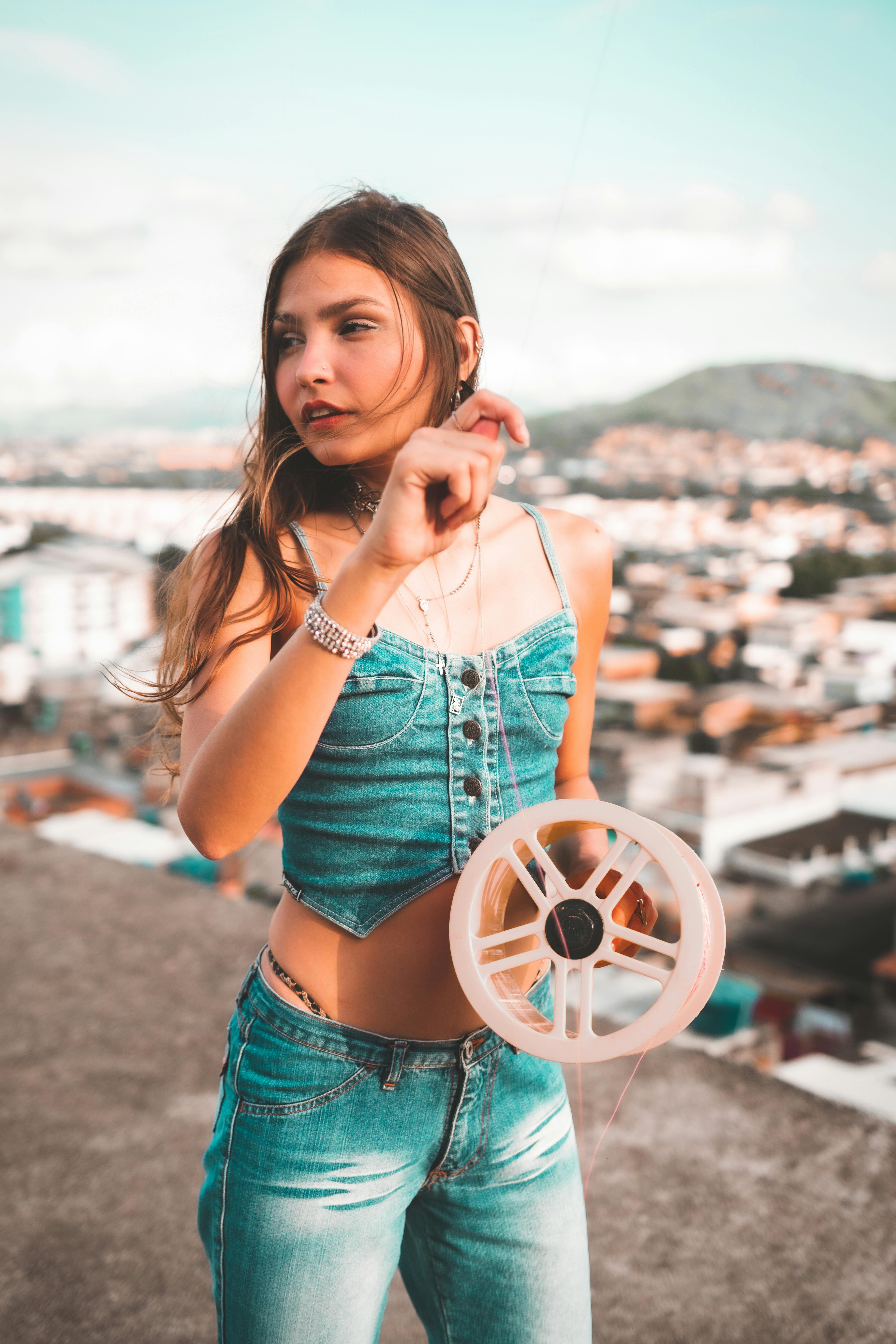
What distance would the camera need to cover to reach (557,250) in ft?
2.83

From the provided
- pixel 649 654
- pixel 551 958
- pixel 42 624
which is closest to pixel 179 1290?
pixel 551 958

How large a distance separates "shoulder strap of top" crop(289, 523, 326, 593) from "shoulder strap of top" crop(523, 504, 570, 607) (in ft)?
0.71

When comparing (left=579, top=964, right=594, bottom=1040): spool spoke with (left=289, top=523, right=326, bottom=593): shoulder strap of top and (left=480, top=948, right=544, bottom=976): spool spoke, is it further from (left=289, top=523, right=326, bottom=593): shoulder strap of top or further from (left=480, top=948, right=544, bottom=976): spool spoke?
(left=289, top=523, right=326, bottom=593): shoulder strap of top

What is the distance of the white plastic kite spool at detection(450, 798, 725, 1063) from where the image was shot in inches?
25.0

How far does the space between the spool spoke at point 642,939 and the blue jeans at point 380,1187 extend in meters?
0.19

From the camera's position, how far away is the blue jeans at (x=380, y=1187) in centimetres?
71

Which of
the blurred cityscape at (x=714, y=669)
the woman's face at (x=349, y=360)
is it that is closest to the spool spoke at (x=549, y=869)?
the woman's face at (x=349, y=360)

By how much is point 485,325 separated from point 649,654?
17537 millimetres

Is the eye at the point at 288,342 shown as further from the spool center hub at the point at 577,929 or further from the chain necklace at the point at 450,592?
the spool center hub at the point at 577,929

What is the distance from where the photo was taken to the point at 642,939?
643 mm

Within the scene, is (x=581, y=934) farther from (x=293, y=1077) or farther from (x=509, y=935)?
(x=293, y=1077)

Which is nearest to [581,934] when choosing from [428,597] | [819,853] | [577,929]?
[577,929]

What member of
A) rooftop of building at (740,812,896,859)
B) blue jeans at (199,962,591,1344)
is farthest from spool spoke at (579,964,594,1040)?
rooftop of building at (740,812,896,859)

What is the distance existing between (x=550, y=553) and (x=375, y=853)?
316 millimetres
